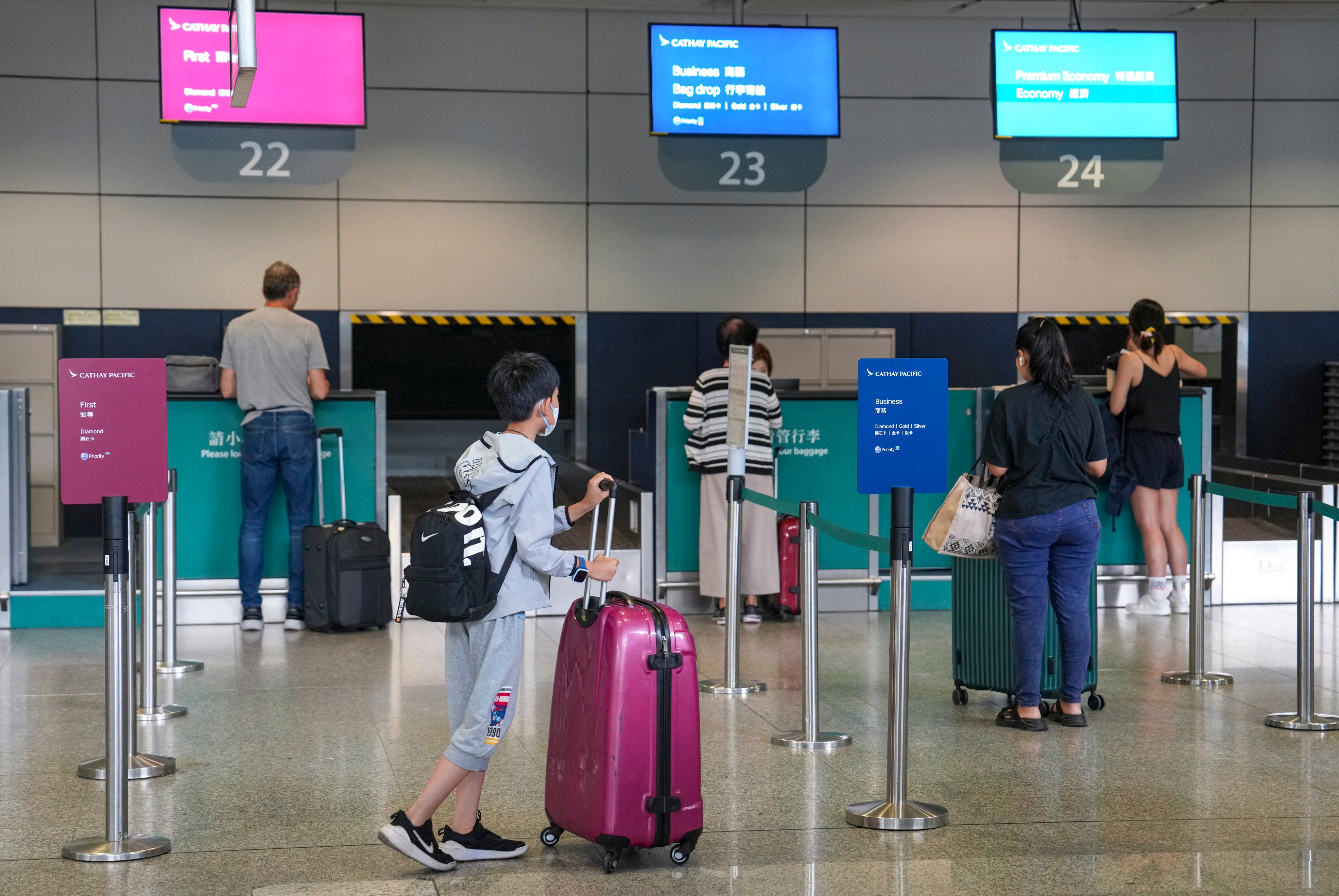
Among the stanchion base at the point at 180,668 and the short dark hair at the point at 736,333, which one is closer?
the stanchion base at the point at 180,668

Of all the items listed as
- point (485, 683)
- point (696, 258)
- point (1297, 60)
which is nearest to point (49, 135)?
point (696, 258)

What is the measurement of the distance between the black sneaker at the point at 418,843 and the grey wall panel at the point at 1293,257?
31.7 feet

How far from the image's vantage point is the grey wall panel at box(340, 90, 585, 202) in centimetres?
1062

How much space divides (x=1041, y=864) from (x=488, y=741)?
4.90 feet

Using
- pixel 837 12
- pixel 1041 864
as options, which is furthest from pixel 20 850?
pixel 837 12

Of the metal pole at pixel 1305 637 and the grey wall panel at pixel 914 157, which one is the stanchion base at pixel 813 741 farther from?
the grey wall panel at pixel 914 157

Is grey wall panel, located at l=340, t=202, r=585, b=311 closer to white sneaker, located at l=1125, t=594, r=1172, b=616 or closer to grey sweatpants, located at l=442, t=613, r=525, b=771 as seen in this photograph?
white sneaker, located at l=1125, t=594, r=1172, b=616

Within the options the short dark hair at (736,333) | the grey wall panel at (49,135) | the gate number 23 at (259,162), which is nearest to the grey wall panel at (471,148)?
the gate number 23 at (259,162)

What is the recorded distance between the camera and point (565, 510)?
392 centimetres

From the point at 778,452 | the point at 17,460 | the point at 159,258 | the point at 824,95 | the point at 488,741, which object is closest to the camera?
the point at 488,741

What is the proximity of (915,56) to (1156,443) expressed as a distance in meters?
4.35

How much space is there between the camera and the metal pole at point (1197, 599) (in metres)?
6.17

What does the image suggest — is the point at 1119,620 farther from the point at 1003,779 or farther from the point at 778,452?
the point at 1003,779

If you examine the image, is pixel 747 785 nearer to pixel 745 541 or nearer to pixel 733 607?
pixel 733 607
